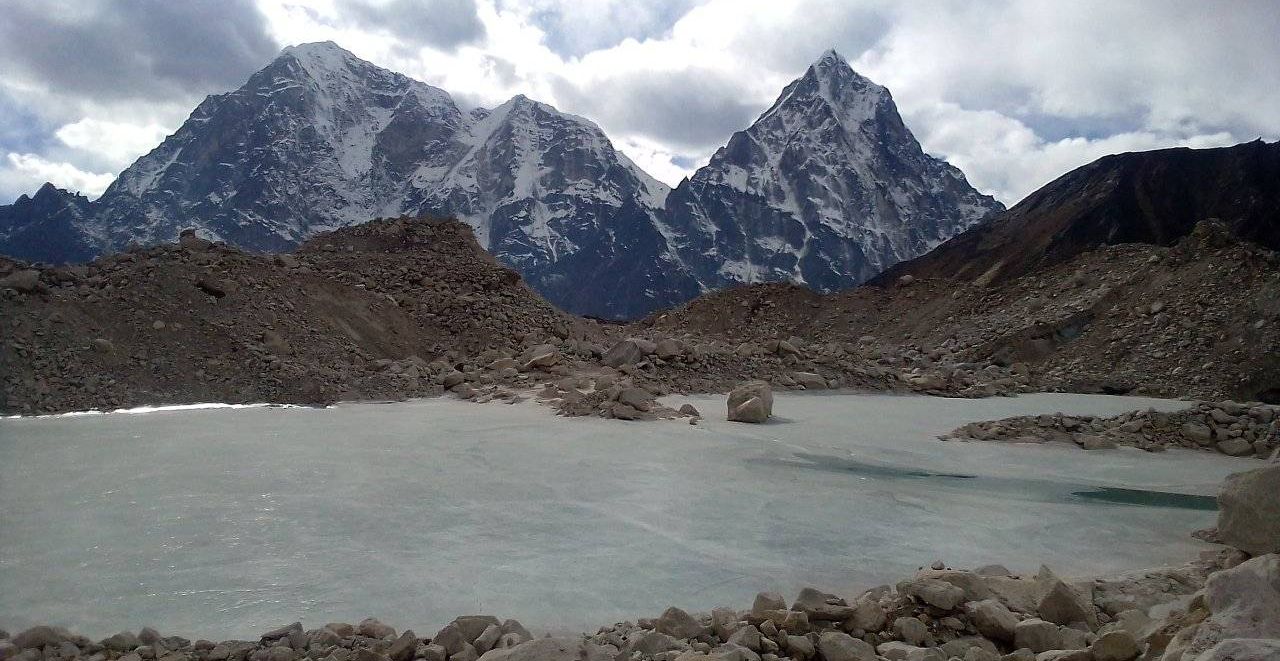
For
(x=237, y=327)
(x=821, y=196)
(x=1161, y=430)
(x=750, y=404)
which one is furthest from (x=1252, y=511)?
(x=821, y=196)

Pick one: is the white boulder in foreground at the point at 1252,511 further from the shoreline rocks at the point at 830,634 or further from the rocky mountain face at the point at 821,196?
the rocky mountain face at the point at 821,196

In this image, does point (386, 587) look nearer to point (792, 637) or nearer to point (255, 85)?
point (792, 637)

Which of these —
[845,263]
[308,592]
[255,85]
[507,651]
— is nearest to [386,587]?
[308,592]

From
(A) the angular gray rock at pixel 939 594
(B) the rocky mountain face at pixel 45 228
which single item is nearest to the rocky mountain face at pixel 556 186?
(B) the rocky mountain face at pixel 45 228

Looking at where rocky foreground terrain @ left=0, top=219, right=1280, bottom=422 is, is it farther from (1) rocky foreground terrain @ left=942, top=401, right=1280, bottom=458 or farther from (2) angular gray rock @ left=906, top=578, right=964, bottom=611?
(2) angular gray rock @ left=906, top=578, right=964, bottom=611

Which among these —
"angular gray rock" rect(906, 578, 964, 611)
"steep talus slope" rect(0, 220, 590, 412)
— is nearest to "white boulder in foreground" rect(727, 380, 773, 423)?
"steep talus slope" rect(0, 220, 590, 412)

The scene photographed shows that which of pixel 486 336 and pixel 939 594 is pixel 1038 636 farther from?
pixel 486 336
